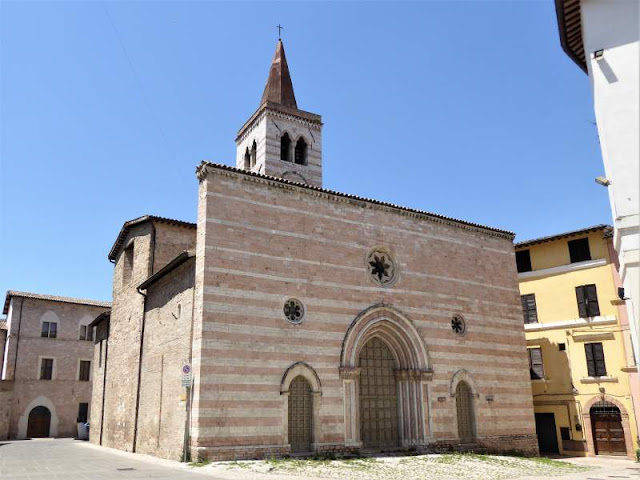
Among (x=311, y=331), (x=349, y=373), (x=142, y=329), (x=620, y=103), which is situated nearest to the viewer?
(x=620, y=103)

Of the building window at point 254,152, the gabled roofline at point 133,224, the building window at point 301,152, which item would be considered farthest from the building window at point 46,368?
the building window at point 301,152

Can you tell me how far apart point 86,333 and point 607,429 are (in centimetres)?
3512

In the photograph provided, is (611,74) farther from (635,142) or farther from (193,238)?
(193,238)

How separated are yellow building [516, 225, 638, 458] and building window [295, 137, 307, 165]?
12.2 m

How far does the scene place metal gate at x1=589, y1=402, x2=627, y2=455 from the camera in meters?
24.2

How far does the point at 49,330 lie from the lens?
40.8 meters

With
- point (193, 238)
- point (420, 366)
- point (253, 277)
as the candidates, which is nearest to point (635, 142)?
point (253, 277)

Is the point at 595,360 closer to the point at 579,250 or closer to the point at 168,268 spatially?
the point at 579,250

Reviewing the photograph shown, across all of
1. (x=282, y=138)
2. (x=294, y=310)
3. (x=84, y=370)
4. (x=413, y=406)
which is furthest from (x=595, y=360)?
(x=84, y=370)

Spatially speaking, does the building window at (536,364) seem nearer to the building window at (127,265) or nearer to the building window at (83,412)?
the building window at (127,265)

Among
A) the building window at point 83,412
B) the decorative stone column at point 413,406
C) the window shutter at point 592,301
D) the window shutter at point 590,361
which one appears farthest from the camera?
the building window at point 83,412

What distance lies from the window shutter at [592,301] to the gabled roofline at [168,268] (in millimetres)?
18316

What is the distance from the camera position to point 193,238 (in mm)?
24875

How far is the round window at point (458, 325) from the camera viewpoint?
2238 cm
